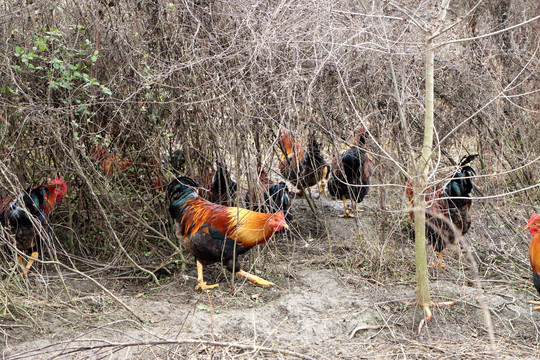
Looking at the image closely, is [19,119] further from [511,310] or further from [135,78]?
[511,310]

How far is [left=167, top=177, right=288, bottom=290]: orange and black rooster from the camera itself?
16.4 ft

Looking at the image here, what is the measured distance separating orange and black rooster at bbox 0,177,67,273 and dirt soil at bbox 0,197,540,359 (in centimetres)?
56

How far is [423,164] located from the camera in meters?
4.09


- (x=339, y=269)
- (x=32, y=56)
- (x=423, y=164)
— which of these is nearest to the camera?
(x=423, y=164)

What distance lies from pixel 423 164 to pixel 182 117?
2.57 metres

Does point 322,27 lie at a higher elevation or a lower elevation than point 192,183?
higher

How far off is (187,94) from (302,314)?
229cm

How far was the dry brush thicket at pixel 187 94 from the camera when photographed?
15.7 ft

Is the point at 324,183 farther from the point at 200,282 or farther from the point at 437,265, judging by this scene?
the point at 200,282

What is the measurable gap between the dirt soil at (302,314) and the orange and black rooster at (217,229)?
0.27 metres

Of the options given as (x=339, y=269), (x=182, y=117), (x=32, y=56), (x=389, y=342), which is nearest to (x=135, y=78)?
(x=182, y=117)

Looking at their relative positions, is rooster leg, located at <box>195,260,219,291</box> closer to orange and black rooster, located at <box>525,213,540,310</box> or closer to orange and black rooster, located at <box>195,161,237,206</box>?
orange and black rooster, located at <box>195,161,237,206</box>

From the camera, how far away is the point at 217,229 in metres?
5.11

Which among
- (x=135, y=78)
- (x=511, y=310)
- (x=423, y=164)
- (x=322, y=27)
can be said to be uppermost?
(x=322, y=27)
